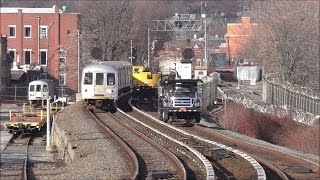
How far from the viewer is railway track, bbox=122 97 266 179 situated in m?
18.8

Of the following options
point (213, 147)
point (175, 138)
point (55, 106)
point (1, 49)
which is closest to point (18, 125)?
point (55, 106)

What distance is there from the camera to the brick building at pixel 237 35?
108500 mm

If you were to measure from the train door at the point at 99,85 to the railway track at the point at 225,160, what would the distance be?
474 inches

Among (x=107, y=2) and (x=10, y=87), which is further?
(x=107, y=2)

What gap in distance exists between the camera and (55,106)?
169 ft

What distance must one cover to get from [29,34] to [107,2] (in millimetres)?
9806

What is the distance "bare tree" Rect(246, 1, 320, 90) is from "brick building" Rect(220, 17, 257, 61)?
106 ft

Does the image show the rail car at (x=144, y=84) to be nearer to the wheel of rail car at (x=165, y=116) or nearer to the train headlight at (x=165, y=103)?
the wheel of rail car at (x=165, y=116)

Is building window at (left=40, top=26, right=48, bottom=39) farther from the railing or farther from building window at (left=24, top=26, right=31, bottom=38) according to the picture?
the railing

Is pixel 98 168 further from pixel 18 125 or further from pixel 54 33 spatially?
pixel 54 33

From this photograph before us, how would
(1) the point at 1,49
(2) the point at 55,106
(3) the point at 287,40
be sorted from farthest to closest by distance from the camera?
(1) the point at 1,49 < (3) the point at 287,40 < (2) the point at 55,106

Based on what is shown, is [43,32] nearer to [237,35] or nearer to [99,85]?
[237,35]

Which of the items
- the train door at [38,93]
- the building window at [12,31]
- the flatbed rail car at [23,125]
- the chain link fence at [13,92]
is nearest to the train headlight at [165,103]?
the flatbed rail car at [23,125]

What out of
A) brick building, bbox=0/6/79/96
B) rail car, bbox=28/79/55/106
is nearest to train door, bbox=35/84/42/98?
rail car, bbox=28/79/55/106
